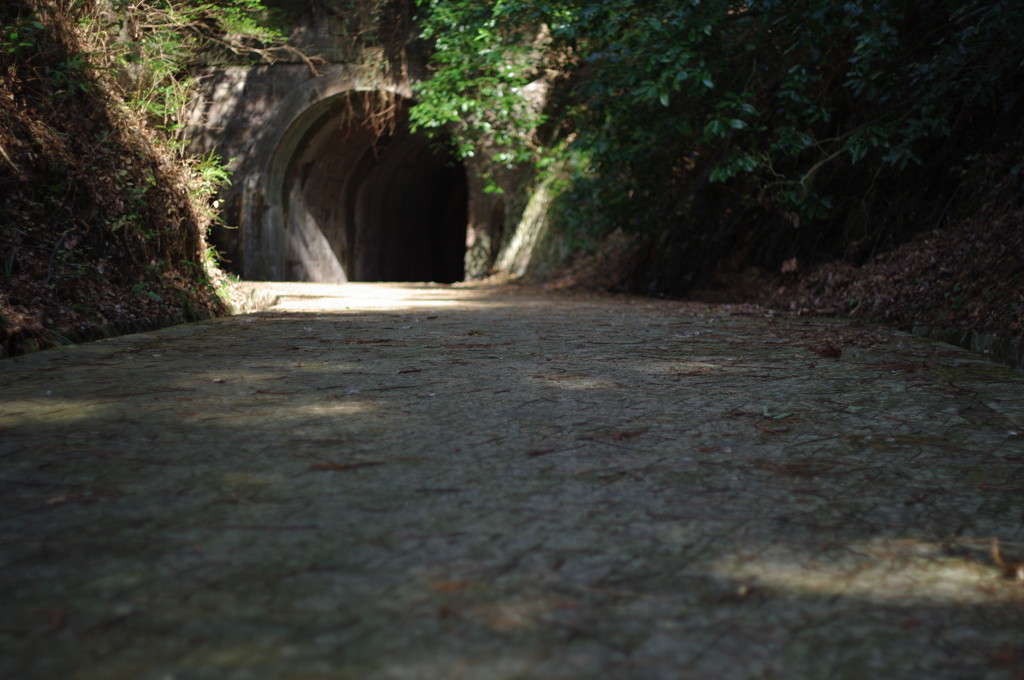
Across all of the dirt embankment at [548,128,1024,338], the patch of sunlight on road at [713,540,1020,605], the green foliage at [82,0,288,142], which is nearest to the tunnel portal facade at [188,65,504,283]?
the green foliage at [82,0,288,142]

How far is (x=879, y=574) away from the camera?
1728mm

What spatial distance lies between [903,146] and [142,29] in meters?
6.53

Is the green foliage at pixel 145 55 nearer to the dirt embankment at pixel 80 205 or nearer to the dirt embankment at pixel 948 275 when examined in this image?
the dirt embankment at pixel 80 205

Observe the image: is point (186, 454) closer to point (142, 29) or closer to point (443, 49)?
point (142, 29)

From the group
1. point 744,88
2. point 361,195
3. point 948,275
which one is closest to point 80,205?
point 948,275

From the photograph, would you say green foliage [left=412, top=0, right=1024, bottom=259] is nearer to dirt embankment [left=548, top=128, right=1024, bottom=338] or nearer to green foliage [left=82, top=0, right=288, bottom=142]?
dirt embankment [left=548, top=128, right=1024, bottom=338]

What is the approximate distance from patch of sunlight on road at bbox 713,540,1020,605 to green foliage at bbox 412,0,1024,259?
467 cm

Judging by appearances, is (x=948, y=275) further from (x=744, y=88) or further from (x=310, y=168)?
(x=310, y=168)

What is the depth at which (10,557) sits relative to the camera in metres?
1.69

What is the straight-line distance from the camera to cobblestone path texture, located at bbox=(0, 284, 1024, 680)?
1384 mm

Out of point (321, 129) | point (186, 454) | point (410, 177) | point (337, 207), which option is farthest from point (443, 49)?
point (186, 454)

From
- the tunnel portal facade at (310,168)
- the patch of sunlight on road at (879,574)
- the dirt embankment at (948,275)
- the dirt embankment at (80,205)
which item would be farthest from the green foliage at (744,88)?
the patch of sunlight on road at (879,574)

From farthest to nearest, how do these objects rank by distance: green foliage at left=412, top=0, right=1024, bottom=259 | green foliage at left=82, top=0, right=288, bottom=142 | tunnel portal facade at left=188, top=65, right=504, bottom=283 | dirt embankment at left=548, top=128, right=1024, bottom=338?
tunnel portal facade at left=188, top=65, right=504, bottom=283, green foliage at left=82, top=0, right=288, bottom=142, green foliage at left=412, top=0, right=1024, bottom=259, dirt embankment at left=548, top=128, right=1024, bottom=338

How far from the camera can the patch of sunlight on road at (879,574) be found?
163 centimetres
